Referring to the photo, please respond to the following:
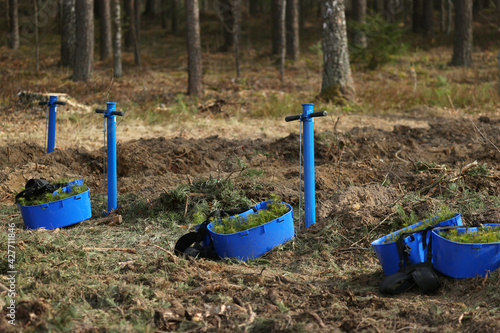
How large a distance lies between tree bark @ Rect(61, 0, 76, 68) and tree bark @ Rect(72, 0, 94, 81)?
2.83 meters

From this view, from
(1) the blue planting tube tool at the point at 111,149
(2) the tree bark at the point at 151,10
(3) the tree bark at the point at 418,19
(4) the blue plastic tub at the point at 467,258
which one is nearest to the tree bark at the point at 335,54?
(1) the blue planting tube tool at the point at 111,149

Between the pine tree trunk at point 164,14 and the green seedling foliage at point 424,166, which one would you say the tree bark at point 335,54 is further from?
the pine tree trunk at point 164,14

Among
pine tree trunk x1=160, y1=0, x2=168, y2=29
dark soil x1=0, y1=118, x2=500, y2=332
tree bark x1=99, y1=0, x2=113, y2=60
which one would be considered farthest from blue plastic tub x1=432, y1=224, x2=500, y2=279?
pine tree trunk x1=160, y1=0, x2=168, y2=29

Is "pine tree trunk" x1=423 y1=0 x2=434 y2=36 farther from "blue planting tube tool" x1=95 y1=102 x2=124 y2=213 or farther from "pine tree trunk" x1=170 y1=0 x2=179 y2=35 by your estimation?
"blue planting tube tool" x1=95 y1=102 x2=124 y2=213

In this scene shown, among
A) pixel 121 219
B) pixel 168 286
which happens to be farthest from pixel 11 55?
pixel 168 286

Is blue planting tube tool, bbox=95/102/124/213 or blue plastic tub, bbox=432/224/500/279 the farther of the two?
blue planting tube tool, bbox=95/102/124/213

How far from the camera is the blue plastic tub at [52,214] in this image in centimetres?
509

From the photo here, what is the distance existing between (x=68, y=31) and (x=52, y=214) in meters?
15.6

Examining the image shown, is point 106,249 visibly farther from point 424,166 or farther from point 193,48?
point 193,48

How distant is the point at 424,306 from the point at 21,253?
2.84 m

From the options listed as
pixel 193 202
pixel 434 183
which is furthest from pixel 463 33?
pixel 193 202

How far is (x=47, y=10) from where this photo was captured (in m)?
29.8

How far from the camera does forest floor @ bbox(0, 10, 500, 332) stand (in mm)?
3082

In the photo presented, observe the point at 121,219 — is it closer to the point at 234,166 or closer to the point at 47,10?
the point at 234,166
